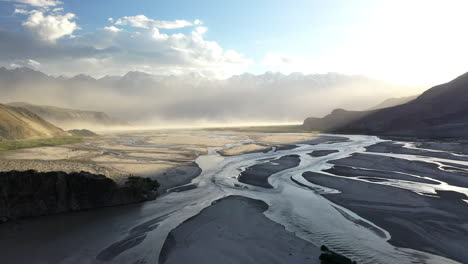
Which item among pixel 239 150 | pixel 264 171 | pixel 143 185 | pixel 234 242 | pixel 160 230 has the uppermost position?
pixel 239 150

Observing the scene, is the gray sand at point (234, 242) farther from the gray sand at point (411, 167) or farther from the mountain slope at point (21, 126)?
the mountain slope at point (21, 126)

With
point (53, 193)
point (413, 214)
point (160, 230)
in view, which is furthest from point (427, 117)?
point (53, 193)

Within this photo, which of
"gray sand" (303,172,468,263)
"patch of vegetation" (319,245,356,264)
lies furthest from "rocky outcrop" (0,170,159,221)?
"gray sand" (303,172,468,263)

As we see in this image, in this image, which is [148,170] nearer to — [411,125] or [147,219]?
[147,219]

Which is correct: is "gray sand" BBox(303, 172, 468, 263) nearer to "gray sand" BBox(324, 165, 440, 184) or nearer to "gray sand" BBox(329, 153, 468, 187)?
"gray sand" BBox(324, 165, 440, 184)

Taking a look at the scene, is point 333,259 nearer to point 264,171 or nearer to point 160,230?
point 160,230

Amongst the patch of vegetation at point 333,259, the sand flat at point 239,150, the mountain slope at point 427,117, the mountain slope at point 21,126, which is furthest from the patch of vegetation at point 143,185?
the mountain slope at point 427,117
